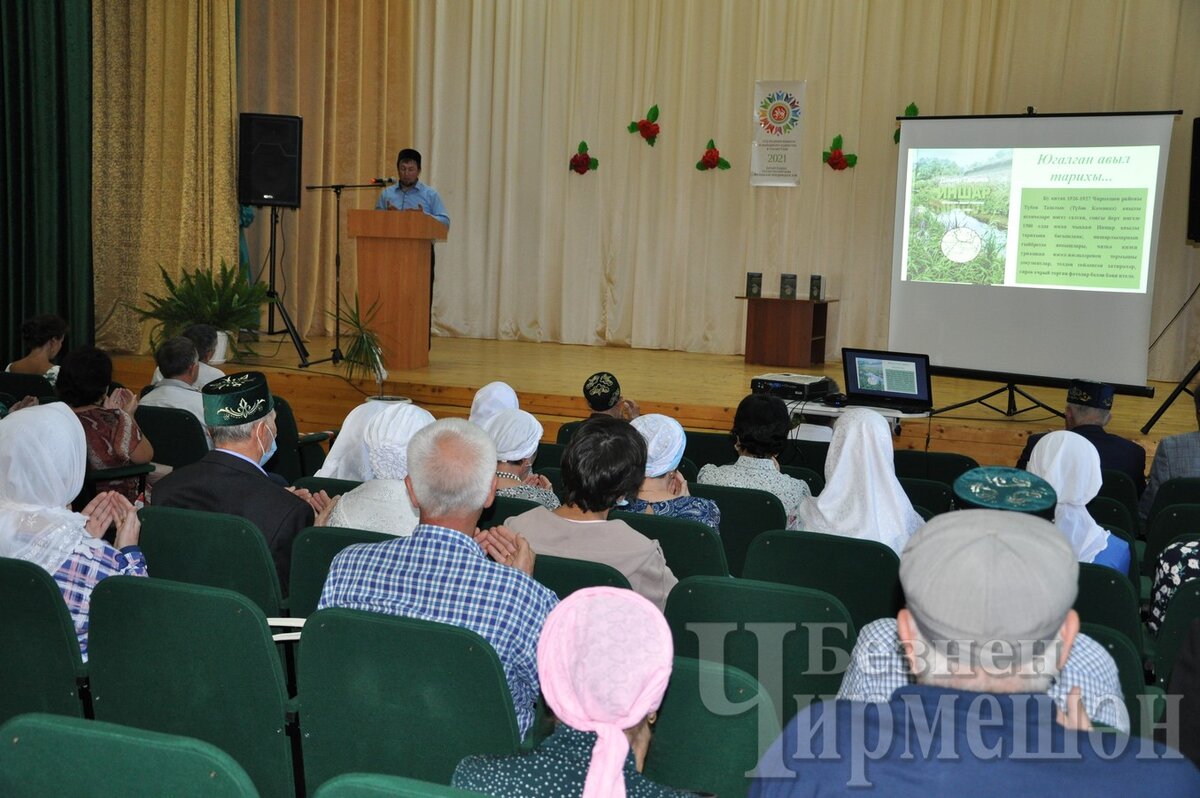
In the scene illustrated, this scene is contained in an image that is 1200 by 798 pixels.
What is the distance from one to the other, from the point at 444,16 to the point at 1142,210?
22.4 ft

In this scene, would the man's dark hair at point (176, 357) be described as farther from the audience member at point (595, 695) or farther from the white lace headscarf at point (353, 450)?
the audience member at point (595, 695)

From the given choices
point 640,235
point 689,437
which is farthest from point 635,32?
point 689,437

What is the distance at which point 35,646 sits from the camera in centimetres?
230

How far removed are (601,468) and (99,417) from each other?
2238mm

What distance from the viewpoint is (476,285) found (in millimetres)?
11289

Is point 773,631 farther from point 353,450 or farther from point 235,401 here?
point 353,450

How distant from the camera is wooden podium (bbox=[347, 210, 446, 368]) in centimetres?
773

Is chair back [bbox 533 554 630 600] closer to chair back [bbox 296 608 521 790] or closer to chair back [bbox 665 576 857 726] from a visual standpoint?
chair back [bbox 665 576 857 726]

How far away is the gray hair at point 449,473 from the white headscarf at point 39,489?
809 mm

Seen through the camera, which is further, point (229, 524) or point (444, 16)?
point (444, 16)

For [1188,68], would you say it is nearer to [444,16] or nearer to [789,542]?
[444,16]

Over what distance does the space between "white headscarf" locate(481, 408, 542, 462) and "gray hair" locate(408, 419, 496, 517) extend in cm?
124

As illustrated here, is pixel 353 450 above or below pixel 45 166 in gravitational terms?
below

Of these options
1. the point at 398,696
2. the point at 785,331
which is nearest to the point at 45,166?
the point at 785,331
